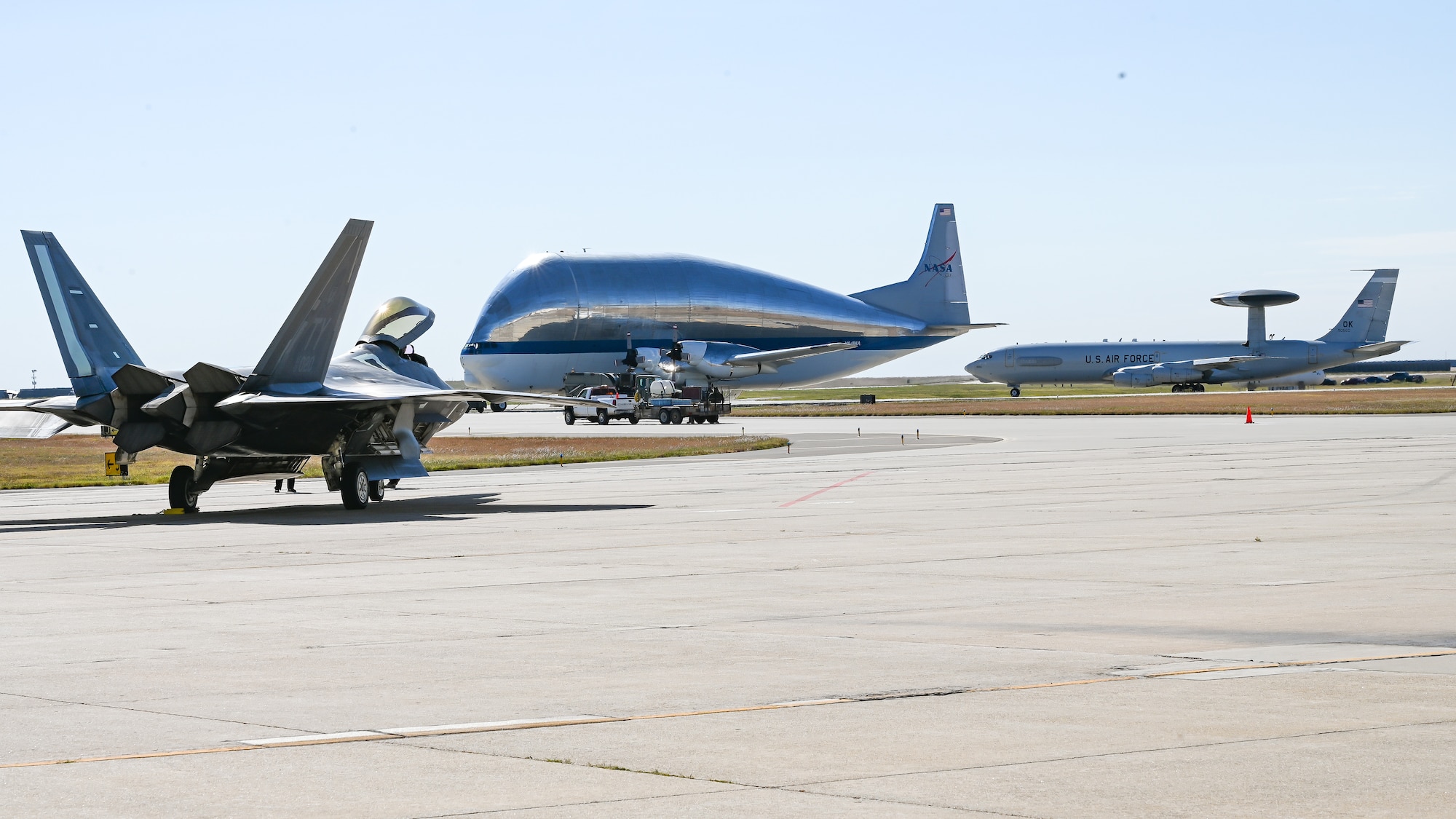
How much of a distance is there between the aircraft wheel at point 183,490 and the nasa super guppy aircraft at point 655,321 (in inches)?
2863

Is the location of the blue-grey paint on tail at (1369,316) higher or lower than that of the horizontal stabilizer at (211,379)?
higher

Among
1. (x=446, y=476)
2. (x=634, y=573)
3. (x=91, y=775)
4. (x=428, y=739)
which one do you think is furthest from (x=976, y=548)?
(x=446, y=476)

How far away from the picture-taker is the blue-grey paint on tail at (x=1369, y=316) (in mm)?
113688

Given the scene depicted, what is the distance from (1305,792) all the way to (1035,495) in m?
18.7

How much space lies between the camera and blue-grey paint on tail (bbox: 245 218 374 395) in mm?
24359

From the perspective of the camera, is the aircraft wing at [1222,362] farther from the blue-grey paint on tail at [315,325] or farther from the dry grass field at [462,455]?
the blue-grey paint on tail at [315,325]

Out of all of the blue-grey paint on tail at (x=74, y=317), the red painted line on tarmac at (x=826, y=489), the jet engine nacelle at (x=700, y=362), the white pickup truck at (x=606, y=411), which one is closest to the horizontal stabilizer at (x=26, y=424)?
the blue-grey paint on tail at (x=74, y=317)

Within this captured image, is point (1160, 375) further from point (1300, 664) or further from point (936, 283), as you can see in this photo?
point (1300, 664)

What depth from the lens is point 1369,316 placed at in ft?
376

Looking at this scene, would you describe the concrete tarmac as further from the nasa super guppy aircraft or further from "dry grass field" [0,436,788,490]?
the nasa super guppy aircraft

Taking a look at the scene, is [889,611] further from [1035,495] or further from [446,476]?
[446,476]

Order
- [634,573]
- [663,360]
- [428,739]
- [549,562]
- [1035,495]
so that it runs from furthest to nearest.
A: [663,360] → [1035,495] → [549,562] → [634,573] → [428,739]

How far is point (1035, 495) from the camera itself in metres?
24.4

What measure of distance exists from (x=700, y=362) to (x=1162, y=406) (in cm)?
2881
